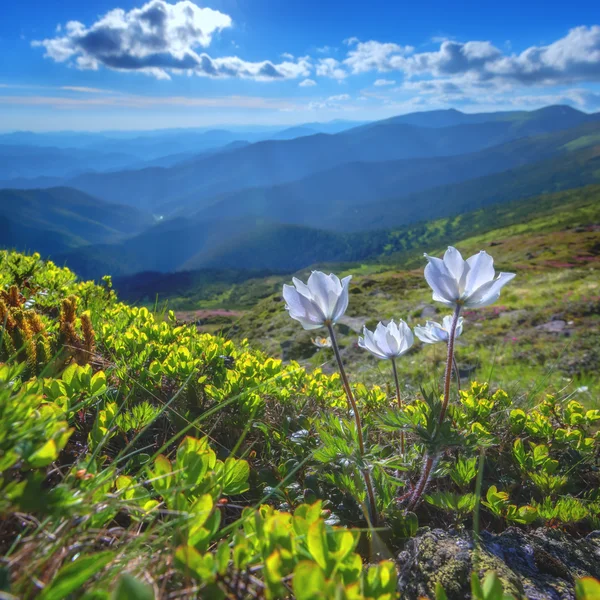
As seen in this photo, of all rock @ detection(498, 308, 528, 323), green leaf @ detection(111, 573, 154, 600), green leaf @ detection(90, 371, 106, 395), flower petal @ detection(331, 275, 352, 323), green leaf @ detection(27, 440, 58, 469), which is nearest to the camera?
green leaf @ detection(111, 573, 154, 600)

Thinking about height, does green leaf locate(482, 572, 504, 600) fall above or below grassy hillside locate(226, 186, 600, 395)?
above

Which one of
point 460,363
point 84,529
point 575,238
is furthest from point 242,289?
point 84,529

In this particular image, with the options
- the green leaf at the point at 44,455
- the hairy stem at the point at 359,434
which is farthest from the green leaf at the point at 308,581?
Answer: the hairy stem at the point at 359,434

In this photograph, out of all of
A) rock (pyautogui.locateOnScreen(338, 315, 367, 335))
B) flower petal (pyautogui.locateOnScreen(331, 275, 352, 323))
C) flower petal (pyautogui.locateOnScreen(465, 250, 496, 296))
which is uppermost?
flower petal (pyautogui.locateOnScreen(465, 250, 496, 296))

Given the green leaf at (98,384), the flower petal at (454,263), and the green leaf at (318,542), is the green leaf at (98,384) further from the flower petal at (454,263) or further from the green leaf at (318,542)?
the flower petal at (454,263)

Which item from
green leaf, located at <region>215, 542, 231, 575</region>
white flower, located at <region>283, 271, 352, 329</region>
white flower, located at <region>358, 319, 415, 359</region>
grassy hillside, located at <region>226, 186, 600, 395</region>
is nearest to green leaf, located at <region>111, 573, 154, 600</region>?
green leaf, located at <region>215, 542, 231, 575</region>

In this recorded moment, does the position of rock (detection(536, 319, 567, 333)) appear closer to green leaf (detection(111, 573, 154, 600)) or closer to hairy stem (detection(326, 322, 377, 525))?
hairy stem (detection(326, 322, 377, 525))

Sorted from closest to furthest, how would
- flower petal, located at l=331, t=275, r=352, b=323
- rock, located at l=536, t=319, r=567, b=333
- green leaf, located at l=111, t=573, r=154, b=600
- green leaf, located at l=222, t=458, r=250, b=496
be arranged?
green leaf, located at l=111, t=573, r=154, b=600 → green leaf, located at l=222, t=458, r=250, b=496 → flower petal, located at l=331, t=275, r=352, b=323 → rock, located at l=536, t=319, r=567, b=333
